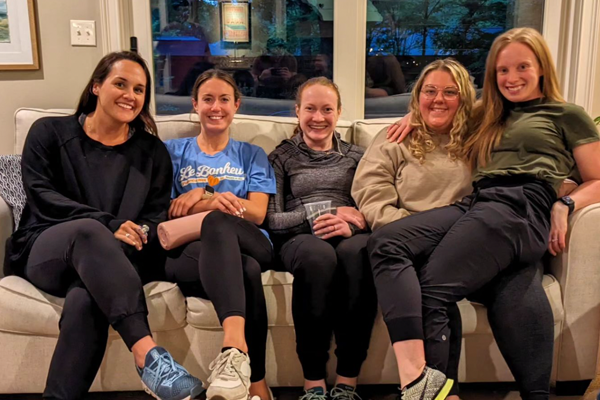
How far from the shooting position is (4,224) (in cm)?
181

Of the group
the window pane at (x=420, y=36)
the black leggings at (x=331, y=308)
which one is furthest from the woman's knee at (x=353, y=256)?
the window pane at (x=420, y=36)

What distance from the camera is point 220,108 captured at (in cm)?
197

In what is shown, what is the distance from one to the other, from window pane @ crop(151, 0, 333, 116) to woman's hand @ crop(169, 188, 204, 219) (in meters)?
1.04

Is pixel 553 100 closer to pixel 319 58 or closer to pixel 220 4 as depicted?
pixel 319 58

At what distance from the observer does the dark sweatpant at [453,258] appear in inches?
58.6

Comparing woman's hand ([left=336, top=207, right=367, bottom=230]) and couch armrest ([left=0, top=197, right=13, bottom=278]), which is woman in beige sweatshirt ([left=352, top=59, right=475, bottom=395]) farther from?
couch armrest ([left=0, top=197, right=13, bottom=278])

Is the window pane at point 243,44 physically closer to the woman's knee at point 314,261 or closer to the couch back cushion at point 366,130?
the couch back cushion at point 366,130

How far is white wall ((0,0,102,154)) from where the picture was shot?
244cm

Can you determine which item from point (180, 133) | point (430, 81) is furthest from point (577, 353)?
point (180, 133)

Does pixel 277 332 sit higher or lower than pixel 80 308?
lower

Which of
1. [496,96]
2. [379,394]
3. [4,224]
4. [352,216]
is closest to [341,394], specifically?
[379,394]

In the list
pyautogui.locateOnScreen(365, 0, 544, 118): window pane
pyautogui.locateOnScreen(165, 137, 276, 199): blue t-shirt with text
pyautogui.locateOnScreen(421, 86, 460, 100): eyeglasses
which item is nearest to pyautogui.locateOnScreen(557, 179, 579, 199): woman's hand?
pyautogui.locateOnScreen(421, 86, 460, 100): eyeglasses

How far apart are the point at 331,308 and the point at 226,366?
1.26ft

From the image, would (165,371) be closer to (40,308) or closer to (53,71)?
(40,308)
